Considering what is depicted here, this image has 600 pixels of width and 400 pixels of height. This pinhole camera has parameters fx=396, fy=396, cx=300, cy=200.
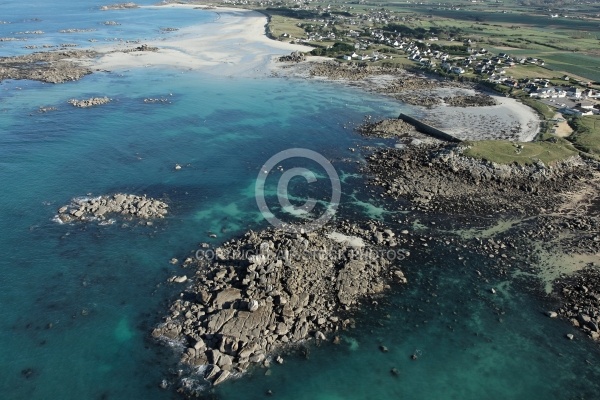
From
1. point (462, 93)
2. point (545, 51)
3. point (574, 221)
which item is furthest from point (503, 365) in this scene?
point (545, 51)

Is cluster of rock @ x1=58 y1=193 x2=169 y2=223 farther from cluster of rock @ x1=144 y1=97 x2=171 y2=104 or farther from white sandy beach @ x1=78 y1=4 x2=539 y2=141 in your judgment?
white sandy beach @ x1=78 y1=4 x2=539 y2=141

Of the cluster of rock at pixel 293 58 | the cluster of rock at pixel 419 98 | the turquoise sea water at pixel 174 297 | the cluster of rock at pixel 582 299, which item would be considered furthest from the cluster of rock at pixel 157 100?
the cluster of rock at pixel 582 299

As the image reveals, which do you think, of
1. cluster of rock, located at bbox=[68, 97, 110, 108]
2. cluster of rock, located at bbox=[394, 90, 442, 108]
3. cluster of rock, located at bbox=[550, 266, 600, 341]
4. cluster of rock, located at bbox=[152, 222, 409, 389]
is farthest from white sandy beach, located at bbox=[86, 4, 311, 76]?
cluster of rock, located at bbox=[550, 266, 600, 341]

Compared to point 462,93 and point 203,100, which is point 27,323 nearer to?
point 203,100

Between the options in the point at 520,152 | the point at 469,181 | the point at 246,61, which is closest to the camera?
the point at 469,181

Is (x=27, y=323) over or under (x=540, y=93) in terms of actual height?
under

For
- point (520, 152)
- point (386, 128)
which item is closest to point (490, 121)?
point (520, 152)

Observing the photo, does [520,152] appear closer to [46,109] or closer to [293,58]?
[293,58]
